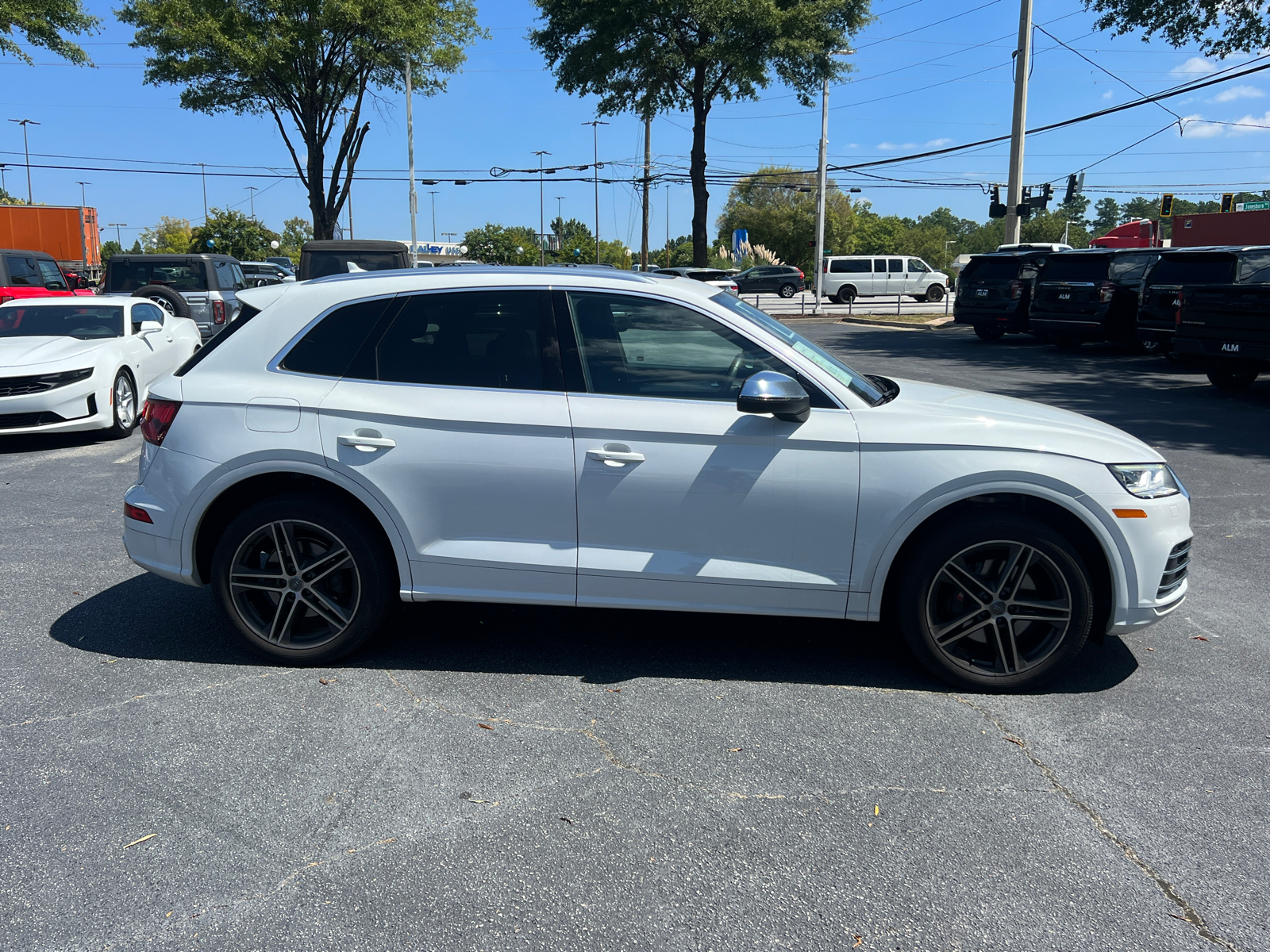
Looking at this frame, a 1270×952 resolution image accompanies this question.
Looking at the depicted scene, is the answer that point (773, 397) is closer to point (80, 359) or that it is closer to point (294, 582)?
point (294, 582)

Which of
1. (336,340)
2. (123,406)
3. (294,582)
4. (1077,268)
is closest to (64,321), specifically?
(123,406)

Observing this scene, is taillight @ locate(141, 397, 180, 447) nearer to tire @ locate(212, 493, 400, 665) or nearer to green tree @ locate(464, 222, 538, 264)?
tire @ locate(212, 493, 400, 665)

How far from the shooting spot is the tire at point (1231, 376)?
44.7 ft

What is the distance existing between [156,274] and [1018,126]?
838 inches

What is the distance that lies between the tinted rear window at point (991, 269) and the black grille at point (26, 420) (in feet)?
59.4

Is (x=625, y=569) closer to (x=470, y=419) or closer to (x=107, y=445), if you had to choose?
(x=470, y=419)

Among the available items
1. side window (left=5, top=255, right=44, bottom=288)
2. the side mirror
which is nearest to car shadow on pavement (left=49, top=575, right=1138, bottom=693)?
the side mirror

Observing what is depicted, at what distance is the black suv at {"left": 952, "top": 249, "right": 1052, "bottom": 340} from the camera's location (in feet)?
69.4

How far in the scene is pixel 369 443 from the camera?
13.8ft

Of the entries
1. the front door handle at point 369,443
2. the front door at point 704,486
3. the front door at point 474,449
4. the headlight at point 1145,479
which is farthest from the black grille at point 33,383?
the headlight at point 1145,479

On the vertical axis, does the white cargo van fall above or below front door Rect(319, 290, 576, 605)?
above

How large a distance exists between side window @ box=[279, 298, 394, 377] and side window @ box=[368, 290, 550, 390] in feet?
0.32

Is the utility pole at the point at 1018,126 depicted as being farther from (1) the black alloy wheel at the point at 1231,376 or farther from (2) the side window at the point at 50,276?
(2) the side window at the point at 50,276

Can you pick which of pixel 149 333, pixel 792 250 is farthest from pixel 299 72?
pixel 792 250
